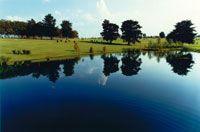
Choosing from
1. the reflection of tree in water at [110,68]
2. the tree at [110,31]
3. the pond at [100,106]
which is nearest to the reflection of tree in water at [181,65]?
the pond at [100,106]

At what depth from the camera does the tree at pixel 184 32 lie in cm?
10138

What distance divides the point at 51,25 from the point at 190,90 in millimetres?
110226

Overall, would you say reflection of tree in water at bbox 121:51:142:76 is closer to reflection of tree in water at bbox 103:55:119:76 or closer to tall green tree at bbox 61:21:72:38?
reflection of tree in water at bbox 103:55:119:76

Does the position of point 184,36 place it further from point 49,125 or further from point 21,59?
point 49,125

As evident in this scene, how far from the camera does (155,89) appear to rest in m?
18.4

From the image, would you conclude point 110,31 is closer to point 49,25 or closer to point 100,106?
point 49,25

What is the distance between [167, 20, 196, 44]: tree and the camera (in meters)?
101

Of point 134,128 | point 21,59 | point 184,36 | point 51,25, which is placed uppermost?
point 51,25

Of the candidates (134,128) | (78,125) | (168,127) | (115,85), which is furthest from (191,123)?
(115,85)

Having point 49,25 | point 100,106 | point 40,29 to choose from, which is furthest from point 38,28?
point 100,106

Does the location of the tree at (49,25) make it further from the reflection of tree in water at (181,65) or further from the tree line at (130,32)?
the reflection of tree in water at (181,65)

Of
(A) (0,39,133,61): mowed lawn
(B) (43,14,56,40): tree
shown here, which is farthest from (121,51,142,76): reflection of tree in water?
(B) (43,14,56,40): tree

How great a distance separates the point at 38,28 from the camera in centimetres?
10819

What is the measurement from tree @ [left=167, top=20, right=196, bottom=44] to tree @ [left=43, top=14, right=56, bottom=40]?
321 feet
